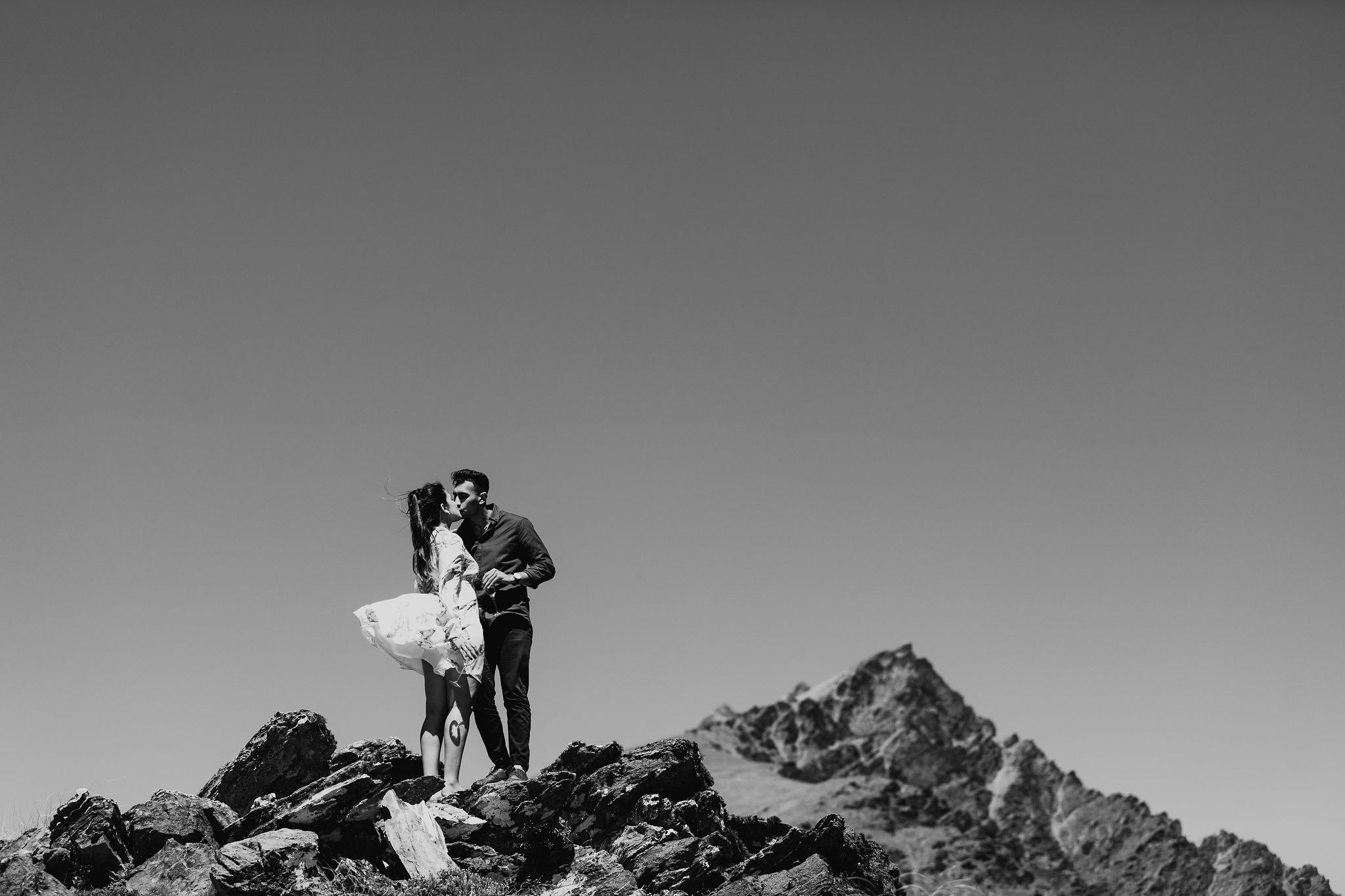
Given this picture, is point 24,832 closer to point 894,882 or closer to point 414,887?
point 414,887

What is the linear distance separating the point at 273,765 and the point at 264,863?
2966mm

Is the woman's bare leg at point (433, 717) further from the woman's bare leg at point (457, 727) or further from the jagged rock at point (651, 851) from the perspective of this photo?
the jagged rock at point (651, 851)

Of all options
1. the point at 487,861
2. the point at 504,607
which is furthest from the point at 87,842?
the point at 504,607

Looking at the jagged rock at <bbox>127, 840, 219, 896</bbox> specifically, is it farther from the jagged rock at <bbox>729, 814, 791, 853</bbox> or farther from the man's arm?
the jagged rock at <bbox>729, 814, 791, 853</bbox>

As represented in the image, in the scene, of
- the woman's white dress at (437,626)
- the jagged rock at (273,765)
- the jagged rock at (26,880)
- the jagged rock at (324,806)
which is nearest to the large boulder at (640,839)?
the jagged rock at (324,806)

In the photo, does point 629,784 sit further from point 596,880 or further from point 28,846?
point 28,846

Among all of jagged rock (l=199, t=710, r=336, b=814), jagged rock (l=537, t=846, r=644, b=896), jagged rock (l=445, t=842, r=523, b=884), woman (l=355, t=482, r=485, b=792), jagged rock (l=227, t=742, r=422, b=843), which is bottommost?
jagged rock (l=537, t=846, r=644, b=896)

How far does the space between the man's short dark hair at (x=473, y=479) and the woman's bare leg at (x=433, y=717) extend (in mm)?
2182

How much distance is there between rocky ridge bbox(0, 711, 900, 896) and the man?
63 cm

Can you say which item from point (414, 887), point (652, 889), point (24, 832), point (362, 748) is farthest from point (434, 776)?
point (24, 832)

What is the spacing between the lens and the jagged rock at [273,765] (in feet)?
47.9

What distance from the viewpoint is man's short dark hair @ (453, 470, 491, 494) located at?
50.3ft

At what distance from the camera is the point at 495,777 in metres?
14.1

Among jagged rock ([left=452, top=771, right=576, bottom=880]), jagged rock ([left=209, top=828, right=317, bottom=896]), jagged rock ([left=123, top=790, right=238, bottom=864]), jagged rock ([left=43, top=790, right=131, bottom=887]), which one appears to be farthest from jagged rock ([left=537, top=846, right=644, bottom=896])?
jagged rock ([left=43, top=790, right=131, bottom=887])
